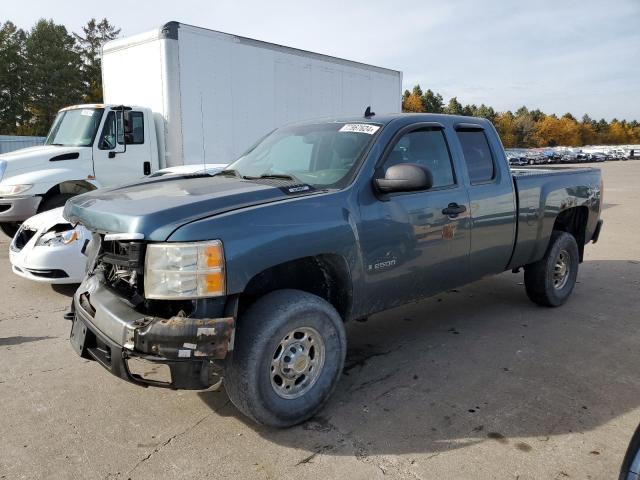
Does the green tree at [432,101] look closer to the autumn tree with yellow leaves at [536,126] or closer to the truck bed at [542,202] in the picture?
the autumn tree with yellow leaves at [536,126]

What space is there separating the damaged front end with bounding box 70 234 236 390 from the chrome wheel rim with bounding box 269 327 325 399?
35 cm

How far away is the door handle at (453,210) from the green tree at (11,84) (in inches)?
2251

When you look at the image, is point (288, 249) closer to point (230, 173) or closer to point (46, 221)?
point (230, 173)

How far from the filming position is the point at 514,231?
466 centimetres

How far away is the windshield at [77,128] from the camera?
9.19 metres

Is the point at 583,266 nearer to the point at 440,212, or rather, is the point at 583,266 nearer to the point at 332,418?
the point at 440,212

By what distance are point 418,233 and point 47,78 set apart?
5735 cm

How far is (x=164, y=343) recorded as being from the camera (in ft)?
8.70

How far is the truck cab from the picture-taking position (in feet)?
27.4

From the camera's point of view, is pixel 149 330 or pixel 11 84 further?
pixel 11 84

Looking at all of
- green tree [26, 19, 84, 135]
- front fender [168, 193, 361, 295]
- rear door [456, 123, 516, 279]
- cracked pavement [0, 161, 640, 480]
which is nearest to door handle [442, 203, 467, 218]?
rear door [456, 123, 516, 279]

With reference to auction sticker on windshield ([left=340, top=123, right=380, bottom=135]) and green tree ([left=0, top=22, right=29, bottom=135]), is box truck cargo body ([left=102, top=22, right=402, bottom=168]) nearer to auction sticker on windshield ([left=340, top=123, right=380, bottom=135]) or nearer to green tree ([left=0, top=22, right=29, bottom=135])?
auction sticker on windshield ([left=340, top=123, right=380, bottom=135])

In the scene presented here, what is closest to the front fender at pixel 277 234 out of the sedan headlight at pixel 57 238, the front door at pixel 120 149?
the sedan headlight at pixel 57 238

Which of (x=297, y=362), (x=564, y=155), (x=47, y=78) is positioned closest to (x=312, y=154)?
(x=297, y=362)
